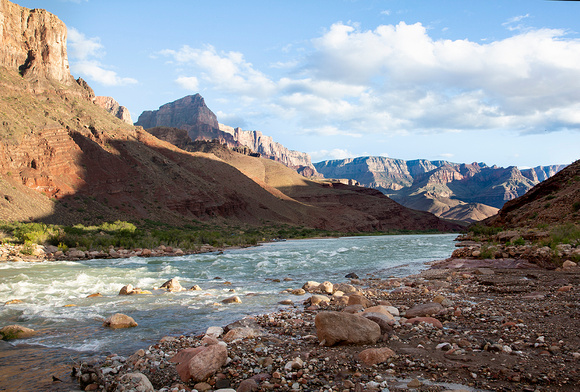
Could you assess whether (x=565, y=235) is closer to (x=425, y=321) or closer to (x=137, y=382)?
(x=425, y=321)

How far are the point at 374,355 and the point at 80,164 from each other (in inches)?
2292

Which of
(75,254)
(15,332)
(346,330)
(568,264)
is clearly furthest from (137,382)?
(75,254)

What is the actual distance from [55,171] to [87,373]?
5221 cm

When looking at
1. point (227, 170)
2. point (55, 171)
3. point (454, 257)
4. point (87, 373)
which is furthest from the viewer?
point (227, 170)

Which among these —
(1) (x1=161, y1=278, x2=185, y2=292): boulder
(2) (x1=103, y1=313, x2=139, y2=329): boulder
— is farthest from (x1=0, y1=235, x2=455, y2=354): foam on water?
(1) (x1=161, y1=278, x2=185, y2=292): boulder

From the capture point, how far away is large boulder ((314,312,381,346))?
5.91 metres

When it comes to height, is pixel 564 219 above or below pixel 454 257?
above

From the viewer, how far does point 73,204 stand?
45312 millimetres

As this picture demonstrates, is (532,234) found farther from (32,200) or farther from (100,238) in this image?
(32,200)

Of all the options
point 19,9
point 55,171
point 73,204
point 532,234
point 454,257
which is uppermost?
point 19,9

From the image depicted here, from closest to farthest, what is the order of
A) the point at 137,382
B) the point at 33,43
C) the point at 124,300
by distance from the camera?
1. the point at 137,382
2. the point at 124,300
3. the point at 33,43

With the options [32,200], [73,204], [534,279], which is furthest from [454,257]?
[73,204]

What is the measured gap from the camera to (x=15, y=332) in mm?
7695

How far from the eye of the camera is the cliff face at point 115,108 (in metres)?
176
